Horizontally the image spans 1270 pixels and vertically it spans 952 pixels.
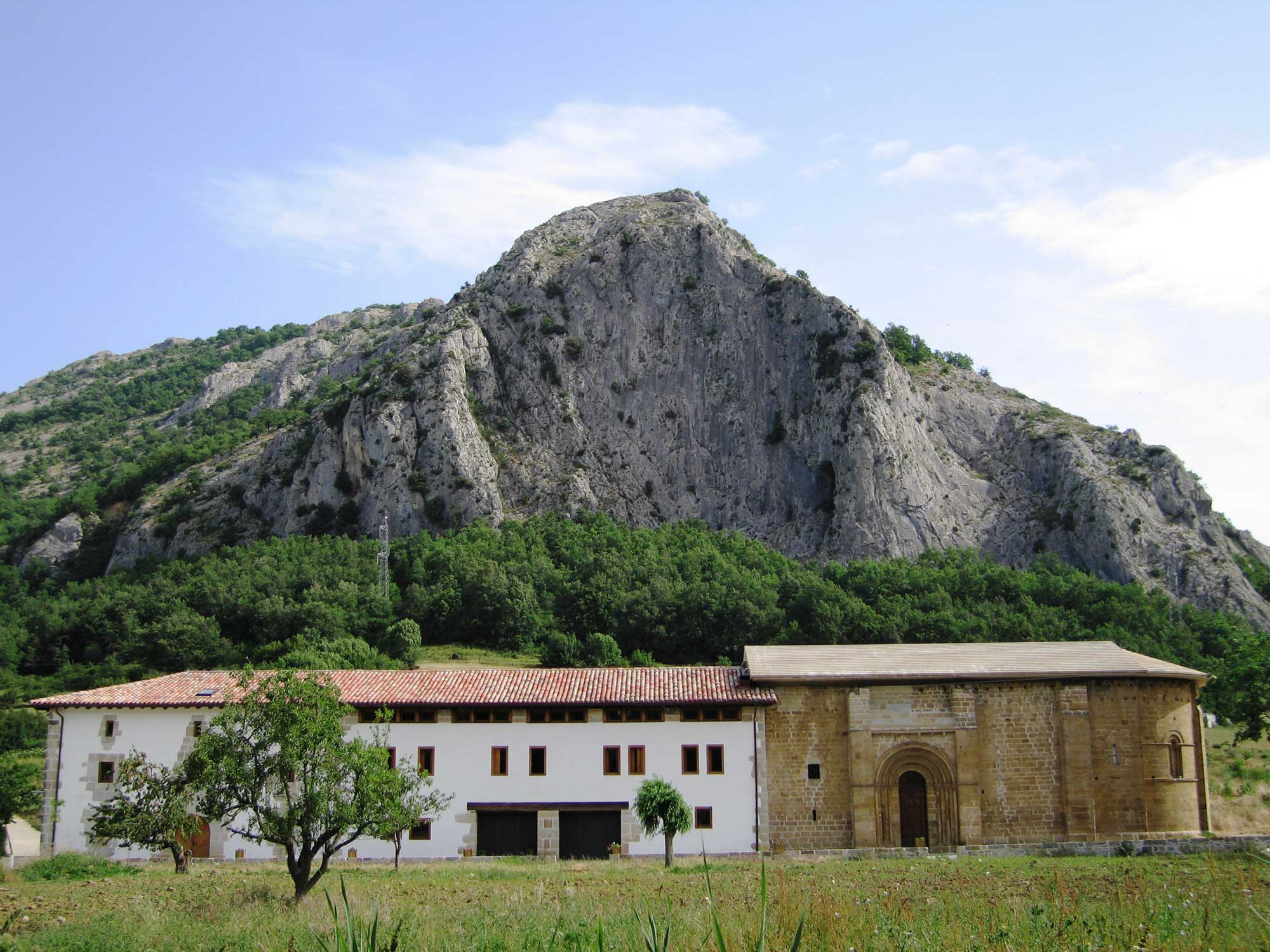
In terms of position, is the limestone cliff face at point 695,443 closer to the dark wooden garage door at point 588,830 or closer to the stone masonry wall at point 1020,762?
the stone masonry wall at point 1020,762

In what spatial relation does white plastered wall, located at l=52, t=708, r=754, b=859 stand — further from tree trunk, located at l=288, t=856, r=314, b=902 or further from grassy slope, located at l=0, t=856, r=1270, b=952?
tree trunk, located at l=288, t=856, r=314, b=902

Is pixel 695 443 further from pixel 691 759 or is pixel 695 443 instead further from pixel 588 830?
pixel 588 830

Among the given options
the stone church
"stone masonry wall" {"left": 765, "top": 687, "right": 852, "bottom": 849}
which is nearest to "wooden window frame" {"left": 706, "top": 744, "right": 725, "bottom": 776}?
the stone church

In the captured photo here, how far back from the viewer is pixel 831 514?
97.8 metres

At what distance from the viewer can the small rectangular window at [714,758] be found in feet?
125

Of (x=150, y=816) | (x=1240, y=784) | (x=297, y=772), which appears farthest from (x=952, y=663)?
(x=150, y=816)

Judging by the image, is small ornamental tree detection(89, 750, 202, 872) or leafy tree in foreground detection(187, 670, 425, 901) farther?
small ornamental tree detection(89, 750, 202, 872)

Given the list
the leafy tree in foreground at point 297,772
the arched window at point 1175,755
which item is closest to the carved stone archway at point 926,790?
the arched window at point 1175,755

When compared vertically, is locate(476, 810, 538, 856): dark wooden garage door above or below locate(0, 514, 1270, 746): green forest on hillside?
below

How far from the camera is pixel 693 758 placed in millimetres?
38188

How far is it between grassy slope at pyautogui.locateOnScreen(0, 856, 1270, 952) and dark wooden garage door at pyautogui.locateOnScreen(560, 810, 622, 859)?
4601 millimetres

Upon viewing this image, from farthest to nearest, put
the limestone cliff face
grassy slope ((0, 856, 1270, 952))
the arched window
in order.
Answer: the limestone cliff face
the arched window
grassy slope ((0, 856, 1270, 952))

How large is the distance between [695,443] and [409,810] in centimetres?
8151

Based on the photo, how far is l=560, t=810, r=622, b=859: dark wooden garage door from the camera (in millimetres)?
37688
